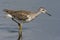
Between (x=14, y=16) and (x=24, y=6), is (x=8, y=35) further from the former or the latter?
(x=24, y=6)

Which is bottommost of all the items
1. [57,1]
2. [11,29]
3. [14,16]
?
[57,1]

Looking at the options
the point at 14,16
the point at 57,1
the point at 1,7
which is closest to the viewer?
the point at 14,16

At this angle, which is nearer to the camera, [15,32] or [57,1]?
[15,32]

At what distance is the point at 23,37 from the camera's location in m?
14.0

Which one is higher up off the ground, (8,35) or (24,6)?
(8,35)

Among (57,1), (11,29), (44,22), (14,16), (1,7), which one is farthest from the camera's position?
(57,1)

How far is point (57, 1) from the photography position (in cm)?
1992

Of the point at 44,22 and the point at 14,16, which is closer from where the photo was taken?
the point at 14,16

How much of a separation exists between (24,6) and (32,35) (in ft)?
16.6

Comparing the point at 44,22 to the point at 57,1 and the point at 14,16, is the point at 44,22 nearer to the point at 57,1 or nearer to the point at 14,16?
the point at 14,16

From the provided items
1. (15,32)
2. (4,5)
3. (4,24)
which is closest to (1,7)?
(4,5)

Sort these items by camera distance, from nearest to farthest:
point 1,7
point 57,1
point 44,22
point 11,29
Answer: point 11,29, point 44,22, point 1,7, point 57,1

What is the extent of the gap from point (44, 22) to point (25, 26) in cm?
106

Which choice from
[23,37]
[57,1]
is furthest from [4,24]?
[57,1]
